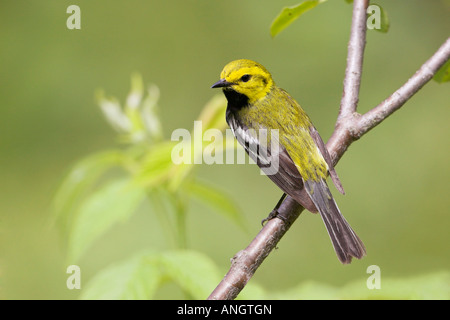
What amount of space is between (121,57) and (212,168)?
1.89 metres

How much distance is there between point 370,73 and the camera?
559cm

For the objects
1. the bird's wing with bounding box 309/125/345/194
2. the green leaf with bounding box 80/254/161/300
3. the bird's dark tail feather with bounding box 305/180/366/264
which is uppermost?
the bird's wing with bounding box 309/125/345/194

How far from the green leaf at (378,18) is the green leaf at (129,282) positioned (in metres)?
1.15

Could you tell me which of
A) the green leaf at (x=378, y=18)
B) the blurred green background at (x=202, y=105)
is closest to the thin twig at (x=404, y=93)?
the green leaf at (x=378, y=18)

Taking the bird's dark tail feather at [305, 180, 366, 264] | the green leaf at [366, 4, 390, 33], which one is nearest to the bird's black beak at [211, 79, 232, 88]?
the bird's dark tail feather at [305, 180, 366, 264]

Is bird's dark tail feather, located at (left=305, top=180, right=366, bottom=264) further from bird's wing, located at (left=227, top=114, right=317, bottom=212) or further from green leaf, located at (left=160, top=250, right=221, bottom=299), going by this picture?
green leaf, located at (left=160, top=250, right=221, bottom=299)

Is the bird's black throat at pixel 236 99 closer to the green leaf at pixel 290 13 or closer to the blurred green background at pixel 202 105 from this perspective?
the green leaf at pixel 290 13

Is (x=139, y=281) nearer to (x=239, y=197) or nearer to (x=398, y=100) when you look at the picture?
(x=398, y=100)

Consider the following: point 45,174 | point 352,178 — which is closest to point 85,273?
point 45,174

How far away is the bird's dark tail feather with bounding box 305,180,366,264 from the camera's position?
2.10 metres

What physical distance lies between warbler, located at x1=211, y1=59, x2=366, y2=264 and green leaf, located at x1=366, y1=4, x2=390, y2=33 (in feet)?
1.69

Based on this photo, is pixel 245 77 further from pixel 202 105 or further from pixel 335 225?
pixel 202 105

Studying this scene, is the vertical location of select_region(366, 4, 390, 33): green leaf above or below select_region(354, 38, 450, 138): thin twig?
above

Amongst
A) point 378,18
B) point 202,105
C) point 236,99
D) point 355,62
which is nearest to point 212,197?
point 236,99
